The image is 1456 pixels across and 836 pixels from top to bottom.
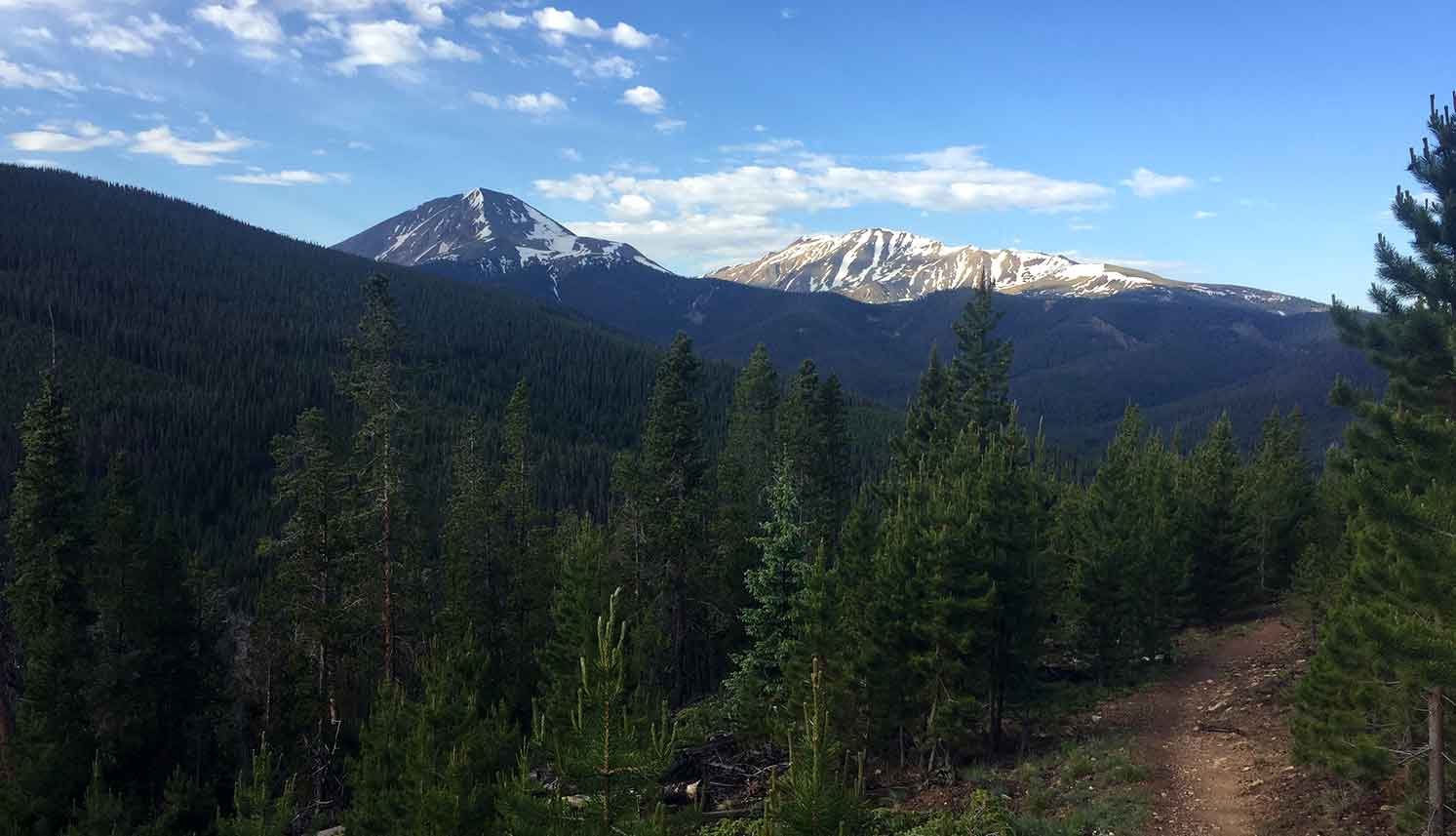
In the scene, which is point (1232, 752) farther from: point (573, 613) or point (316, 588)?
point (316, 588)

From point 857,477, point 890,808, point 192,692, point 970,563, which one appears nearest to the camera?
point 890,808

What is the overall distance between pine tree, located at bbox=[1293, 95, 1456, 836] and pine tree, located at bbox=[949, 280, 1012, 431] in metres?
17.8

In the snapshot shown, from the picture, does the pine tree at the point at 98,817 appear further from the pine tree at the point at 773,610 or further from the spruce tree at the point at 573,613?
the pine tree at the point at 773,610

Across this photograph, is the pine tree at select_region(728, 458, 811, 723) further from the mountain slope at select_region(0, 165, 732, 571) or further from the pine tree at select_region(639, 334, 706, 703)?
the mountain slope at select_region(0, 165, 732, 571)

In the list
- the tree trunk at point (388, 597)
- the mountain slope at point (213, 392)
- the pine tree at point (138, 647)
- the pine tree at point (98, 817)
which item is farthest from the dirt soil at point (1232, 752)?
the mountain slope at point (213, 392)

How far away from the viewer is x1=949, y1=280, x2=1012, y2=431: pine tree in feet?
118

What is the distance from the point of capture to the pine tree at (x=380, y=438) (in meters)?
24.2

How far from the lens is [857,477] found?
10300 centimetres

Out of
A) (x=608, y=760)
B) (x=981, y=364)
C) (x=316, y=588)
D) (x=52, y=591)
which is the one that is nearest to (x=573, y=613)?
(x=316, y=588)

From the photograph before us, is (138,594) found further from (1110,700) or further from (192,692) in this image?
(1110,700)

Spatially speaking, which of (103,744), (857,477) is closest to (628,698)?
(103,744)

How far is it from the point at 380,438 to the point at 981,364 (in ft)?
81.2

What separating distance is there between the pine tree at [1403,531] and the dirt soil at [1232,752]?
1236 millimetres

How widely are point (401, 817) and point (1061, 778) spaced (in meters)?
15.5
